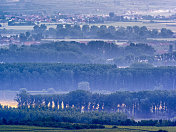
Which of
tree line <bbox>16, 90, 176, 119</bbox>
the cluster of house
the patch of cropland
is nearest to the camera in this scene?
tree line <bbox>16, 90, 176, 119</bbox>

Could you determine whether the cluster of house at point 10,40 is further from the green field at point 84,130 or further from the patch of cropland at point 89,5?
the green field at point 84,130

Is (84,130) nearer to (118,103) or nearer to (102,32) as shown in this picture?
(118,103)

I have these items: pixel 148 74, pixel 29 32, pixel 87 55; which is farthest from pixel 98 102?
pixel 29 32

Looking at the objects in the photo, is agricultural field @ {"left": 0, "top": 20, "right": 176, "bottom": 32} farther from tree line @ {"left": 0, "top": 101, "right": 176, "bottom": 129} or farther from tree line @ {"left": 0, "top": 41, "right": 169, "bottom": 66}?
tree line @ {"left": 0, "top": 101, "right": 176, "bottom": 129}

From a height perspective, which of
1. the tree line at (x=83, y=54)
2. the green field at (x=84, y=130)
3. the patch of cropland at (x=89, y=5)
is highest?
the patch of cropland at (x=89, y=5)

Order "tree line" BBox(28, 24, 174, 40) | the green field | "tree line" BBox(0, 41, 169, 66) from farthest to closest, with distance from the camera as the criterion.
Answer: "tree line" BBox(28, 24, 174, 40), "tree line" BBox(0, 41, 169, 66), the green field

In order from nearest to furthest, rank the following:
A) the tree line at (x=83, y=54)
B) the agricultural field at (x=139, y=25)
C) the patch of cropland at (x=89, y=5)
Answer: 1. the tree line at (x=83, y=54)
2. the agricultural field at (x=139, y=25)
3. the patch of cropland at (x=89, y=5)

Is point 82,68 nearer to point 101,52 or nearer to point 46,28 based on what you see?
point 101,52

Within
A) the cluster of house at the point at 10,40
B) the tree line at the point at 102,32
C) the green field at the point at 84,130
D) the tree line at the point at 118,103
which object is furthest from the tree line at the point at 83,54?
the green field at the point at 84,130

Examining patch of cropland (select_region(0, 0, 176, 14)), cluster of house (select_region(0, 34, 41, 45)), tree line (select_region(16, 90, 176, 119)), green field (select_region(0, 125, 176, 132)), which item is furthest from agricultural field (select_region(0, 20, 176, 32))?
green field (select_region(0, 125, 176, 132))
